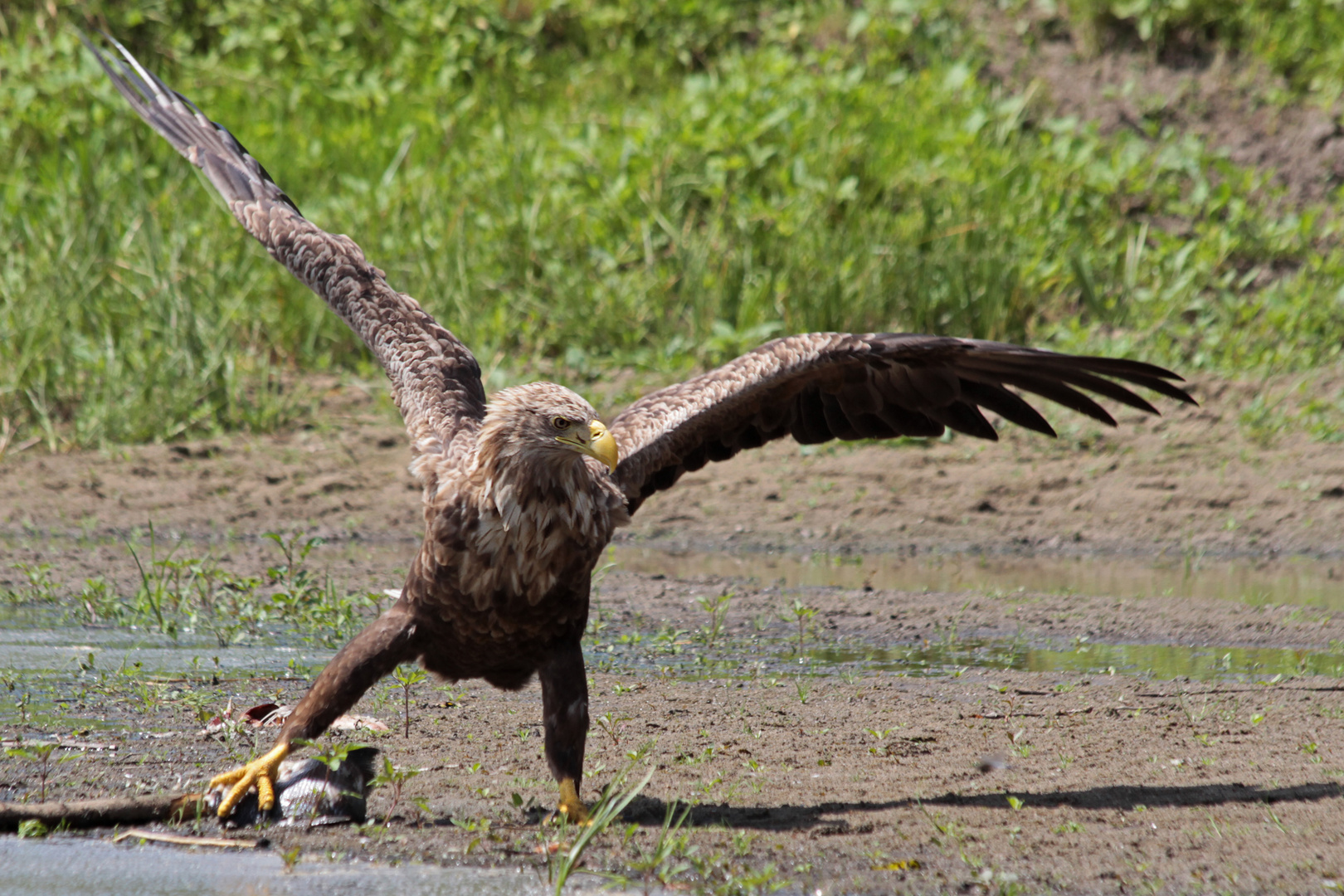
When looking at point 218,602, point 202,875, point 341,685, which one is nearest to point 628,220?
point 218,602

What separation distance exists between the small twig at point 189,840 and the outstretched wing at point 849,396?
1.60m

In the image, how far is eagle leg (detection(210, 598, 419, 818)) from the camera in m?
3.94

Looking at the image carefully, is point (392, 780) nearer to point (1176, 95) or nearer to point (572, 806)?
point (572, 806)

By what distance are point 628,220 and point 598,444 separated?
7159 mm

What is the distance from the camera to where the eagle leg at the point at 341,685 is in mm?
3938

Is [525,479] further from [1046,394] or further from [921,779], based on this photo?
[1046,394]

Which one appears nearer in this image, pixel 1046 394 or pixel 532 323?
pixel 1046 394

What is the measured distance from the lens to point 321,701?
161 inches

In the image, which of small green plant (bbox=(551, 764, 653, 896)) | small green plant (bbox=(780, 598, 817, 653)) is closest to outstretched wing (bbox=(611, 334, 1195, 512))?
small green plant (bbox=(780, 598, 817, 653))

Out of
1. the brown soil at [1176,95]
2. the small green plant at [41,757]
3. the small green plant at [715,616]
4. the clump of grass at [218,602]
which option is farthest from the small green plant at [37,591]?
the brown soil at [1176,95]

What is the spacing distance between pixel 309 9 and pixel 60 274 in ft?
18.8

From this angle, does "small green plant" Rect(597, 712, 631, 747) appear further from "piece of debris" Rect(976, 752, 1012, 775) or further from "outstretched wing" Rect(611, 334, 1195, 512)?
"piece of debris" Rect(976, 752, 1012, 775)

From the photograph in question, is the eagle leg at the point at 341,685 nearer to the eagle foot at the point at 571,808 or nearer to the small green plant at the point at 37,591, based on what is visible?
the eagle foot at the point at 571,808

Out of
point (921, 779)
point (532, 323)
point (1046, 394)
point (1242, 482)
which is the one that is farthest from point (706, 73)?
point (921, 779)
